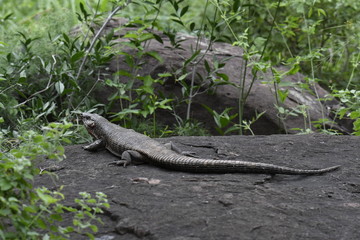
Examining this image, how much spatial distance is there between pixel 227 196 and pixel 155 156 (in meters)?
1.18

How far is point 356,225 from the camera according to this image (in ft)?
13.3

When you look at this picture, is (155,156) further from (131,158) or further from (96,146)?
(96,146)

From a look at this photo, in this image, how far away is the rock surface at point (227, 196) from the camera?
12.6 ft

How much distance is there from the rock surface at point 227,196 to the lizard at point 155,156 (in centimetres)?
8

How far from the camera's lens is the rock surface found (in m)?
3.83

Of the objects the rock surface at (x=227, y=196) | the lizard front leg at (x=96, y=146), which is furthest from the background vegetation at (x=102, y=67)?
the rock surface at (x=227, y=196)

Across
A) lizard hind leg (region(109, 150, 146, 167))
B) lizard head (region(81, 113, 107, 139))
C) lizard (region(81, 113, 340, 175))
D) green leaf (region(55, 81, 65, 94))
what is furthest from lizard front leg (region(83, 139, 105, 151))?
green leaf (region(55, 81, 65, 94))

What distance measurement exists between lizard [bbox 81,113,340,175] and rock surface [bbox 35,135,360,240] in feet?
0.26

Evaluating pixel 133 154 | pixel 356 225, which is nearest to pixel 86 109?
pixel 133 154

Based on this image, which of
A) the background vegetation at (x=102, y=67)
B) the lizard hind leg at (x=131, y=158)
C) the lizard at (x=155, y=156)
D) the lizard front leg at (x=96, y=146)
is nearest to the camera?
the lizard at (x=155, y=156)

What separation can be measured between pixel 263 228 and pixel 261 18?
7.67 metres

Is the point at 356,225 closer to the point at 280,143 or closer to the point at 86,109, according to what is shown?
Result: the point at 280,143

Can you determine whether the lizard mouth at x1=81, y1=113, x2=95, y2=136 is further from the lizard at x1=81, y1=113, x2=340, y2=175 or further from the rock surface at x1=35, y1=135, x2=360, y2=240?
the rock surface at x1=35, y1=135, x2=360, y2=240

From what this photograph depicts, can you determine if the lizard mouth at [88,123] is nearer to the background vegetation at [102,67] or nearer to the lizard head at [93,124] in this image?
the lizard head at [93,124]
